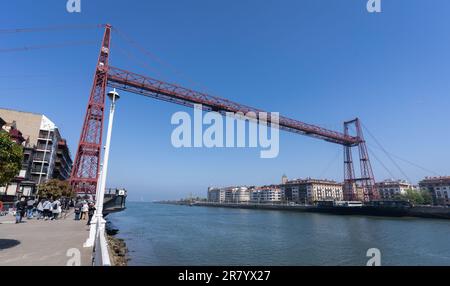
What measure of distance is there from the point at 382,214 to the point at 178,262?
2237 inches

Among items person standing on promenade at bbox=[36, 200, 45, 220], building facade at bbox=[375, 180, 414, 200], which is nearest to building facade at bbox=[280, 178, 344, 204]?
building facade at bbox=[375, 180, 414, 200]

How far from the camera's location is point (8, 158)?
7262 millimetres

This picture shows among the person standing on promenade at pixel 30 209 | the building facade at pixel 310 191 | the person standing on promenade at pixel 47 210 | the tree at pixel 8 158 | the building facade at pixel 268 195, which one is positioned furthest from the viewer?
the building facade at pixel 268 195

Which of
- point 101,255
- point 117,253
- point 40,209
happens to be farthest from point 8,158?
point 40,209

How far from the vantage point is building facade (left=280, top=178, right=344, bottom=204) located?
113 m

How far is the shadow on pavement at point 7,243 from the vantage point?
739 centimetres

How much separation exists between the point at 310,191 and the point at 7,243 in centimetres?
11540

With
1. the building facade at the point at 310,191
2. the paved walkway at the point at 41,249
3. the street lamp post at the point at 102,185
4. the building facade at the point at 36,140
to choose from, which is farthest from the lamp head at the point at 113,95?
the building facade at the point at 310,191

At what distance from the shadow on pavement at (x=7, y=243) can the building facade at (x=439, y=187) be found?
333ft

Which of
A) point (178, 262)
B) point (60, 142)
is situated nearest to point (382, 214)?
point (178, 262)

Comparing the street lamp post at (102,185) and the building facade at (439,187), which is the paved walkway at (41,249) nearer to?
the street lamp post at (102,185)

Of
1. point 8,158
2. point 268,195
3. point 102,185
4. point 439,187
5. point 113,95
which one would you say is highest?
point 439,187

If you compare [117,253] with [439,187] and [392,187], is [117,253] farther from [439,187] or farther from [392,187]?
[392,187]
